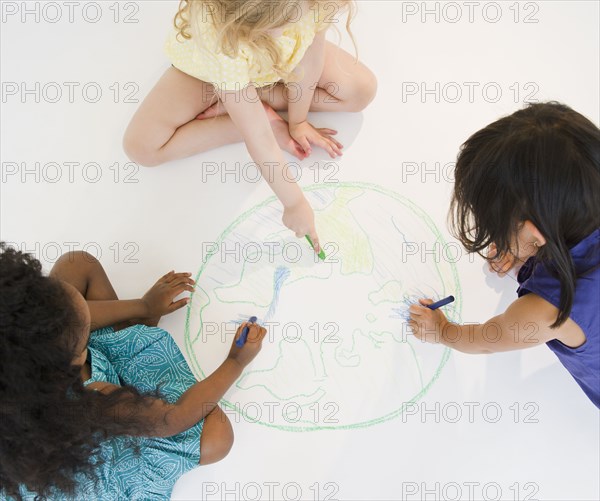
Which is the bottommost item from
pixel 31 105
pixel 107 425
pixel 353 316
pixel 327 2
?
pixel 107 425

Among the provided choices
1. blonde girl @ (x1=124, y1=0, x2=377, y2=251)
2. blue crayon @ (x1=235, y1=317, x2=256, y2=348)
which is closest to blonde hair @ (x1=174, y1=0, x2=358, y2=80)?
blonde girl @ (x1=124, y1=0, x2=377, y2=251)

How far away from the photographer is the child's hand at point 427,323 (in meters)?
0.95

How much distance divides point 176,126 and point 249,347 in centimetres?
41

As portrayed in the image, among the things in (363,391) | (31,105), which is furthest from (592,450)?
(31,105)

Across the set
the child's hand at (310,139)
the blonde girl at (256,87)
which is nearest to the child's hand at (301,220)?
the blonde girl at (256,87)

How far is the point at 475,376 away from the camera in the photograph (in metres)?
0.97

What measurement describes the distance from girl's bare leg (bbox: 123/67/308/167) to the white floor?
34 millimetres

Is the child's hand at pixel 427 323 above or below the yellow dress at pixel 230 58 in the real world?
below

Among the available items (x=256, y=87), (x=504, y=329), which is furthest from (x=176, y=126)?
(x=504, y=329)

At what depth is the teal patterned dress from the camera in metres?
0.85

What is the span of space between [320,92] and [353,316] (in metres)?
0.40

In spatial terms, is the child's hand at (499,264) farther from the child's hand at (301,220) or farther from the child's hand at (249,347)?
the child's hand at (249,347)

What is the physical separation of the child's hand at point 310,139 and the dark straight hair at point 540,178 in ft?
1.06

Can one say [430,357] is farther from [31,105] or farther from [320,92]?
[31,105]
